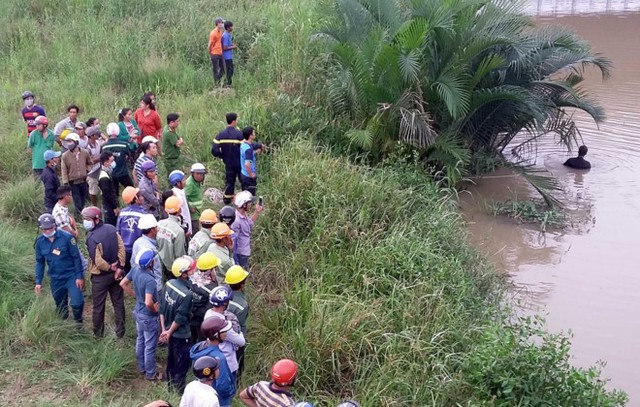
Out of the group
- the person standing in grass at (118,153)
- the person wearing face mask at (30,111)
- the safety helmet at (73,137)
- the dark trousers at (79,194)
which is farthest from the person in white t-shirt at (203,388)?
the person wearing face mask at (30,111)

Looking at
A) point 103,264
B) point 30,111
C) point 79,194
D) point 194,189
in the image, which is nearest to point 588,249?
point 194,189

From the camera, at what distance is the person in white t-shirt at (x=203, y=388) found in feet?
14.8

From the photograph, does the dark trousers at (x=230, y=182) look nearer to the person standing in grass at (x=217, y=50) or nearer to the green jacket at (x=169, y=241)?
the green jacket at (x=169, y=241)

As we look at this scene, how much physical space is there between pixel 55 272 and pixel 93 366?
1.01 metres

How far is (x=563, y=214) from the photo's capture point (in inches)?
425

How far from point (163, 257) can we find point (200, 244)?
45cm

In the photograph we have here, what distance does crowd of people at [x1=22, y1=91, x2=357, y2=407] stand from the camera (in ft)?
17.2

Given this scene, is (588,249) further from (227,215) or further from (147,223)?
(147,223)

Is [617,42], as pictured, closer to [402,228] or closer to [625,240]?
[625,240]

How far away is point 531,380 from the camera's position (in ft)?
18.9

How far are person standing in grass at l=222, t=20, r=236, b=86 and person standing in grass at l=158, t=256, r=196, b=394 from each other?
322 inches

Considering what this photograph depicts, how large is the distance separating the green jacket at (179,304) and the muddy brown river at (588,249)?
4023 millimetres

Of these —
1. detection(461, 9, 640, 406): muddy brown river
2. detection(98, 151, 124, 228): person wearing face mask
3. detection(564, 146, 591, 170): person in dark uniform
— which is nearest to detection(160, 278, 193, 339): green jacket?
detection(98, 151, 124, 228): person wearing face mask

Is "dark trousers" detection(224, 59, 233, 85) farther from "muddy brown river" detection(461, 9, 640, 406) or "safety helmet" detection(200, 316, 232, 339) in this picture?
"safety helmet" detection(200, 316, 232, 339)
